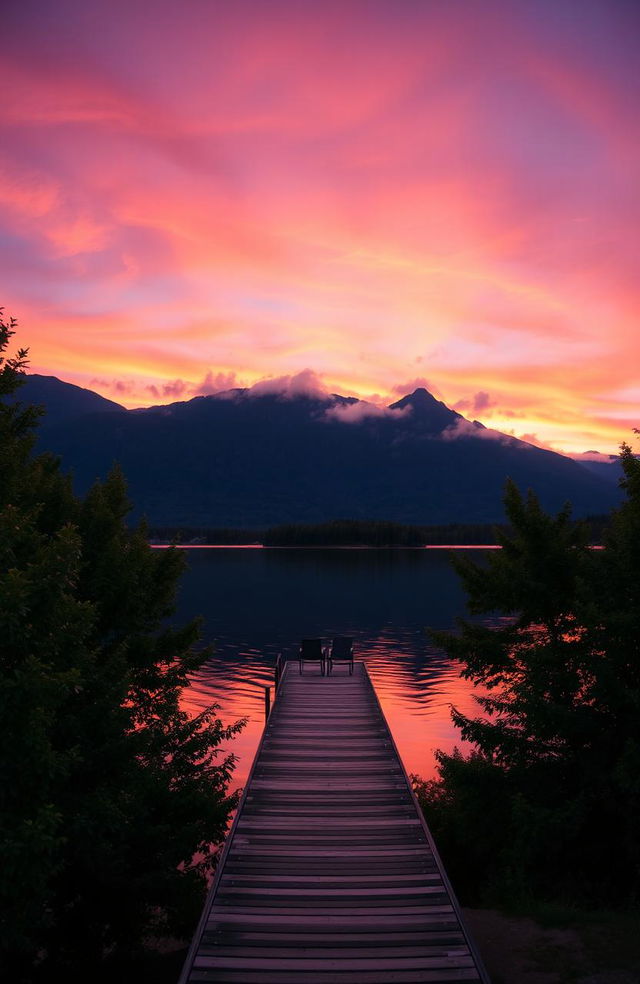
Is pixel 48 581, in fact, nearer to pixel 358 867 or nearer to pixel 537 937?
pixel 358 867

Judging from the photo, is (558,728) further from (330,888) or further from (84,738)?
(84,738)

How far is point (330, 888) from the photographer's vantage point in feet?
33.2

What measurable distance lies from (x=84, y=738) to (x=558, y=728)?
9.04 metres

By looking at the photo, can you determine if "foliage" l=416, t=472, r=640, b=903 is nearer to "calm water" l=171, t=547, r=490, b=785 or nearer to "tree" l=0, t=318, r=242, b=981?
Result: "tree" l=0, t=318, r=242, b=981

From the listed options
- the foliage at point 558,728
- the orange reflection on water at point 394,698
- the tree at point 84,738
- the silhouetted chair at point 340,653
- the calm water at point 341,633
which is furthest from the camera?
the calm water at point 341,633

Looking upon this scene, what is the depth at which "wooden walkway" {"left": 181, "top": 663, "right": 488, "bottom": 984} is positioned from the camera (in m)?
8.25

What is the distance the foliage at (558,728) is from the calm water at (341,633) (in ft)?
29.4

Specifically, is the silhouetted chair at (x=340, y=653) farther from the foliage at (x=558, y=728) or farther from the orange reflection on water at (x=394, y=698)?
the foliage at (x=558, y=728)

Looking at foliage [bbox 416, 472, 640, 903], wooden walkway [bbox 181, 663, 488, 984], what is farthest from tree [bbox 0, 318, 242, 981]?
foliage [bbox 416, 472, 640, 903]

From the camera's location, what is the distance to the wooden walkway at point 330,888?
8250 mm

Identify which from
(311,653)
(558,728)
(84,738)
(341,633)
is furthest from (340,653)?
(341,633)

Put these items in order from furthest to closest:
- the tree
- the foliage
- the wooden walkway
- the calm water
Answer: the calm water < the foliage < the tree < the wooden walkway

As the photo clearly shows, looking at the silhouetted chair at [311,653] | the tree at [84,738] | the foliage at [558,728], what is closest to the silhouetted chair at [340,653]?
the silhouetted chair at [311,653]

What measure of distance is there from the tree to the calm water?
900cm
